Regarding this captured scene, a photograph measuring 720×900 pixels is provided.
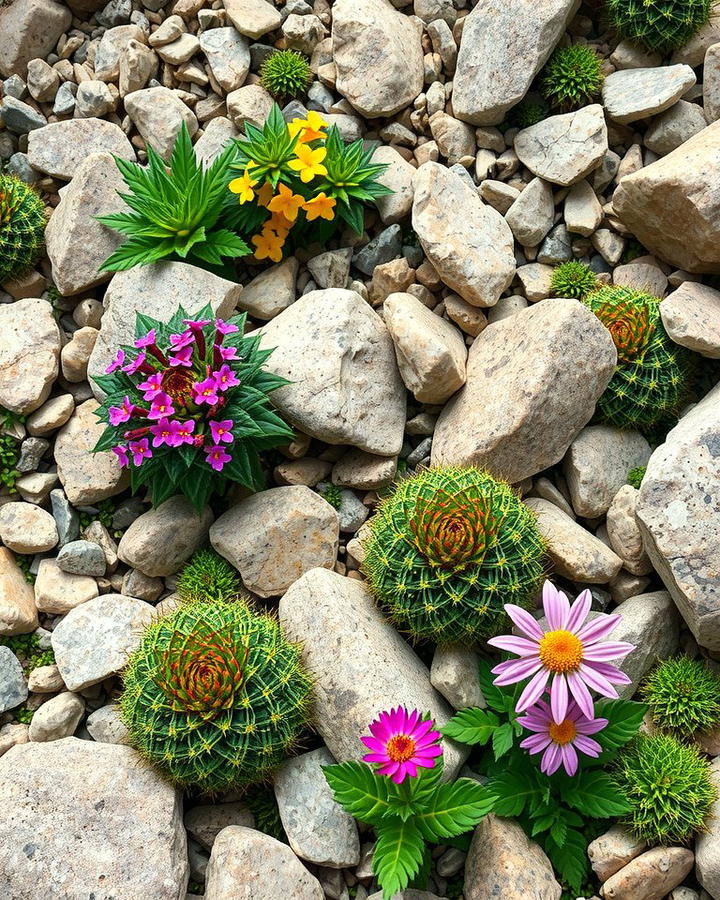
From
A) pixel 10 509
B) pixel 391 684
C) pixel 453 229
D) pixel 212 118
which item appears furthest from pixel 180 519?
pixel 212 118

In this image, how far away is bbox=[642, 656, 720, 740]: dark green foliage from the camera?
4.69 metres

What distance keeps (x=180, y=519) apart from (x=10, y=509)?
3.62 feet

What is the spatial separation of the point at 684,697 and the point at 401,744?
1.67 meters

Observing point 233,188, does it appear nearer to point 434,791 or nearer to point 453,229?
point 453,229

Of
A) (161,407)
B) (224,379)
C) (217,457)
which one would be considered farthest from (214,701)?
(224,379)

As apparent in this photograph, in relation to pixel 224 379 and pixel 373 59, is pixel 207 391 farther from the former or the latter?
pixel 373 59

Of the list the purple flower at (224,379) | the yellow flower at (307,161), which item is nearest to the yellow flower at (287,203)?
the yellow flower at (307,161)

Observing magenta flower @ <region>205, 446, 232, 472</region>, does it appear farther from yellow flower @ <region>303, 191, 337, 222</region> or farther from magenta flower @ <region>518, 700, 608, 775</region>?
magenta flower @ <region>518, 700, 608, 775</region>

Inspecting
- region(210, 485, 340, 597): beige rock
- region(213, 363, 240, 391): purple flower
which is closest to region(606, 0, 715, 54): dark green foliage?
region(213, 363, 240, 391): purple flower

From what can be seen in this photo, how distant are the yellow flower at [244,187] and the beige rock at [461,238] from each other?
1.00m

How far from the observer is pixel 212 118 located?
6.12m

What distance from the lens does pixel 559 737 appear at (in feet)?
14.3

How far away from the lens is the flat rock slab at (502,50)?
5488 mm

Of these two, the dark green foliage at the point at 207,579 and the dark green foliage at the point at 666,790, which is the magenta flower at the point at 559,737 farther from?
the dark green foliage at the point at 207,579
